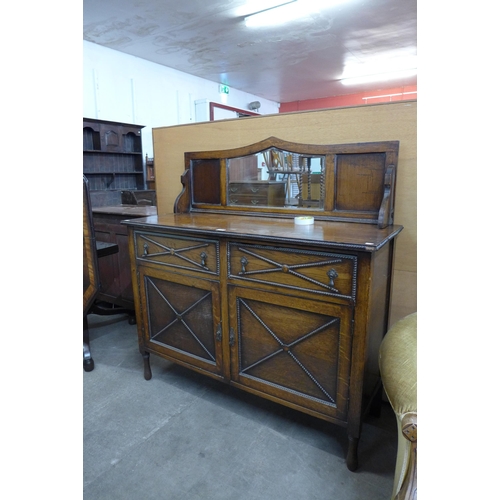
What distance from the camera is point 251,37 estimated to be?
4.82 meters

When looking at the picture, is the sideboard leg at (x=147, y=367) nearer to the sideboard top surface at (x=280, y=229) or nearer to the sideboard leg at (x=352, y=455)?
the sideboard top surface at (x=280, y=229)

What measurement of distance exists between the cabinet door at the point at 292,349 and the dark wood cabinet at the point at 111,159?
12.0 ft

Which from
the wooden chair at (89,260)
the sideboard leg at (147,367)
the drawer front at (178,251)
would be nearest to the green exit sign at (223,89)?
the wooden chair at (89,260)

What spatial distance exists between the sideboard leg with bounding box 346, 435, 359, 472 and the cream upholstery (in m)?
0.28

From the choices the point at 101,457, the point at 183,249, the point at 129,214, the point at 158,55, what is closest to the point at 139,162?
the point at 158,55

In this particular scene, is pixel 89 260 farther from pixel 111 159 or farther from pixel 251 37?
pixel 251 37

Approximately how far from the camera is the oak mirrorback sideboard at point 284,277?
51.1 inches

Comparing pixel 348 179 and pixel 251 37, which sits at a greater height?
pixel 251 37

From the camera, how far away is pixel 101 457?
1.50 m

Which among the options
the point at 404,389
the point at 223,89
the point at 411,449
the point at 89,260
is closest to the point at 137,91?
the point at 223,89

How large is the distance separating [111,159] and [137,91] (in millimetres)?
1282

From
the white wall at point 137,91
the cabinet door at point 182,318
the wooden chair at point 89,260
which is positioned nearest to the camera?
the cabinet door at point 182,318
